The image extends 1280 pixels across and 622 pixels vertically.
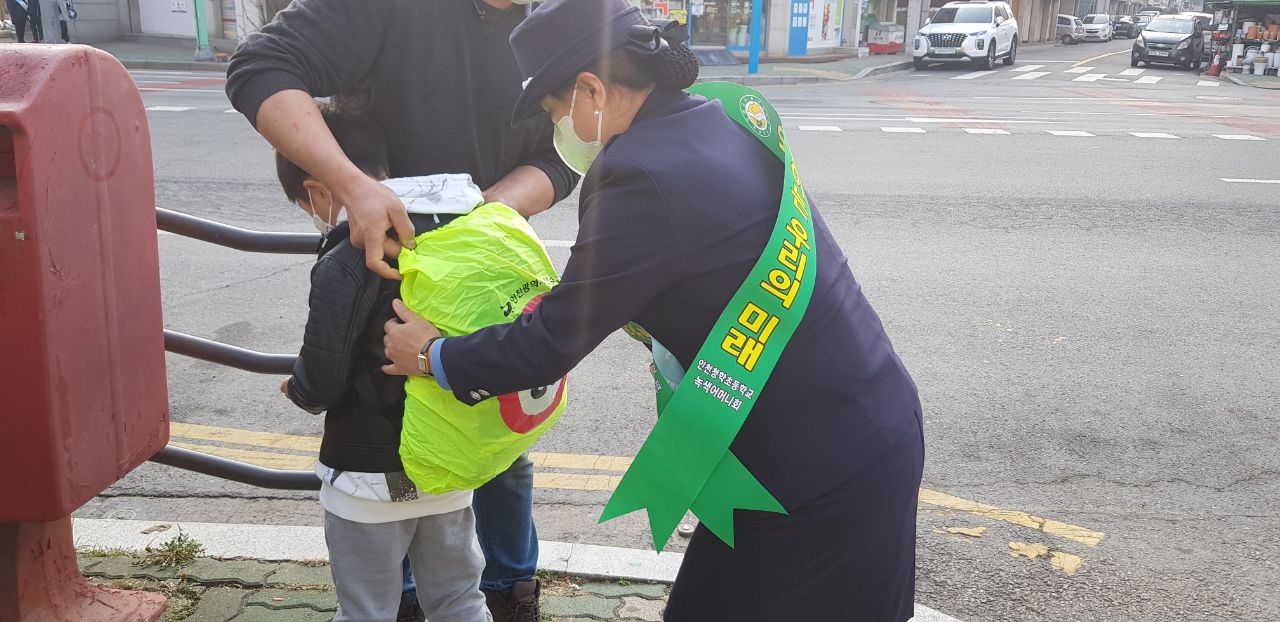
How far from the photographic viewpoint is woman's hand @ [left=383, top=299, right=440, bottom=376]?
1892mm

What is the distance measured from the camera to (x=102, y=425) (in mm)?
2121

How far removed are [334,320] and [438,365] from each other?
0.25m

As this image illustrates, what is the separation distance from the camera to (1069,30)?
5447 centimetres

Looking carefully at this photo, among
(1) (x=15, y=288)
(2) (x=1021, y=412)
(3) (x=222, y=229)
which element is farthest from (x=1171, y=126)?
(1) (x=15, y=288)

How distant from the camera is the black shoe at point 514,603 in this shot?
2715 mm

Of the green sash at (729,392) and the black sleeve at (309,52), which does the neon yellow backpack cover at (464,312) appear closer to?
the green sash at (729,392)

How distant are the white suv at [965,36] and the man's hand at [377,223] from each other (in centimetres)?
2874

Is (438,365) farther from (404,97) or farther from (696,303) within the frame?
(404,97)

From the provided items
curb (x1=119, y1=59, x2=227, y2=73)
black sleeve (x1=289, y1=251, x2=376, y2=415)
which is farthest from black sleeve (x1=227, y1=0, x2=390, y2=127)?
curb (x1=119, y1=59, x2=227, y2=73)

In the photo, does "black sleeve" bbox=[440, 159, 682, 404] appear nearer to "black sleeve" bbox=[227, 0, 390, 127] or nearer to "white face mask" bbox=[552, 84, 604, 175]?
"white face mask" bbox=[552, 84, 604, 175]

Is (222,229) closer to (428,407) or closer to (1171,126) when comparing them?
(428,407)

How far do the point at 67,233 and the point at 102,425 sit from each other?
16.3 inches

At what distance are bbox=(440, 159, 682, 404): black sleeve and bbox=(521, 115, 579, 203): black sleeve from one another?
0.72 m

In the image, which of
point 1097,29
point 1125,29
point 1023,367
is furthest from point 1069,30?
point 1023,367
